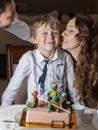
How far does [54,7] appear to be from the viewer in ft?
13.4

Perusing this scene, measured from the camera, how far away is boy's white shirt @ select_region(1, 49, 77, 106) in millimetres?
1105

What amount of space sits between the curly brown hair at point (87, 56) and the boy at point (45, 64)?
0.18 ft

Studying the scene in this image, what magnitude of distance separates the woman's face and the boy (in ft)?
0.11

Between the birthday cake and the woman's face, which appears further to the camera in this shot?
the woman's face

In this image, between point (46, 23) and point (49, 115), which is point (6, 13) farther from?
point (49, 115)

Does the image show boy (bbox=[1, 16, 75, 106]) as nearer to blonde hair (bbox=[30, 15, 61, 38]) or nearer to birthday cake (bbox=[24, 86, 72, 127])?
blonde hair (bbox=[30, 15, 61, 38])

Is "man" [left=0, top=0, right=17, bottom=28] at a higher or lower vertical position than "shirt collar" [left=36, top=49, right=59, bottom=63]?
higher

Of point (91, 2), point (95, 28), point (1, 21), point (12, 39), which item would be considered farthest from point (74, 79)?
point (91, 2)

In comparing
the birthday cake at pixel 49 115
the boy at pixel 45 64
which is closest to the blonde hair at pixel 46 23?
the boy at pixel 45 64

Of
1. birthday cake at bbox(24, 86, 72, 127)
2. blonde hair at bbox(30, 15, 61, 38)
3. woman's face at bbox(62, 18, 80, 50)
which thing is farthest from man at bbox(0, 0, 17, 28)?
birthday cake at bbox(24, 86, 72, 127)

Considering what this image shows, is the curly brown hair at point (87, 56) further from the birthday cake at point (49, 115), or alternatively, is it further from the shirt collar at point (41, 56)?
the birthday cake at point (49, 115)

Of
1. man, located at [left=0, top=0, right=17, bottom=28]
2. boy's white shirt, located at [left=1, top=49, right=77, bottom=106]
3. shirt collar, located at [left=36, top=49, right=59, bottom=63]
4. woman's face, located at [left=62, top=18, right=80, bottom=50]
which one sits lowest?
boy's white shirt, located at [left=1, top=49, right=77, bottom=106]

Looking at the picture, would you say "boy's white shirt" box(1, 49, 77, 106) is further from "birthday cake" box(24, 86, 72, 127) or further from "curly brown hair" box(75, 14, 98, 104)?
"birthday cake" box(24, 86, 72, 127)

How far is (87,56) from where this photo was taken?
1101mm
